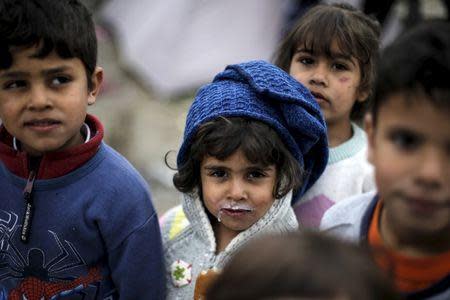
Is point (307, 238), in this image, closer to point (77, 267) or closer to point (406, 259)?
point (406, 259)

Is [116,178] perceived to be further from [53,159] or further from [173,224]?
[173,224]

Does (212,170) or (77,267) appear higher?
(212,170)

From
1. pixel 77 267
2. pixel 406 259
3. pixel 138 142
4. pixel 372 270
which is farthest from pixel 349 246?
pixel 138 142

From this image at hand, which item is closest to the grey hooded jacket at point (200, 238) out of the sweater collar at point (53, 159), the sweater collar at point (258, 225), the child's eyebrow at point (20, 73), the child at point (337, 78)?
the sweater collar at point (258, 225)

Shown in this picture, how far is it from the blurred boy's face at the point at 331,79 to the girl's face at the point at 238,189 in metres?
0.49

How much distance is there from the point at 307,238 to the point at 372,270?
13 centimetres

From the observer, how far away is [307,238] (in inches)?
56.0

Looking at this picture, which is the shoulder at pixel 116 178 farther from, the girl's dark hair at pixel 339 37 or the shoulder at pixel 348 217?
the girl's dark hair at pixel 339 37

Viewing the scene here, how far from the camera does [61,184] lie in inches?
94.3

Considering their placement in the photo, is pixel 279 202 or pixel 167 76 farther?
pixel 167 76

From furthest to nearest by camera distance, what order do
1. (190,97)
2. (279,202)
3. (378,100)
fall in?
(190,97), (279,202), (378,100)

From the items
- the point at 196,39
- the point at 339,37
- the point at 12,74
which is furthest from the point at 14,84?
the point at 196,39

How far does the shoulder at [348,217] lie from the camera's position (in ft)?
6.36

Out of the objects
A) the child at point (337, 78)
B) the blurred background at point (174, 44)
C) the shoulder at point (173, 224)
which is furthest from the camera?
the blurred background at point (174, 44)
